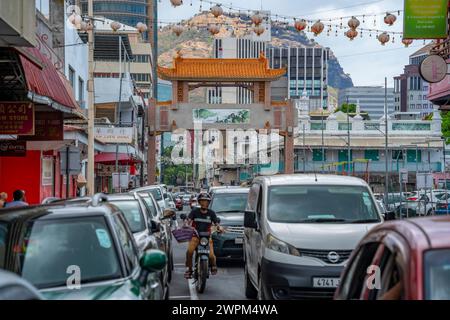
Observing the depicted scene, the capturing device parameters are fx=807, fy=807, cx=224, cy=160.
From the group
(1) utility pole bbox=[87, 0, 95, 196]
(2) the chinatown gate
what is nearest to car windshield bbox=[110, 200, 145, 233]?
(1) utility pole bbox=[87, 0, 95, 196]

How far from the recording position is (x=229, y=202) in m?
20.2

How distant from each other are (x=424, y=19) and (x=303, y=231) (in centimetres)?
1534

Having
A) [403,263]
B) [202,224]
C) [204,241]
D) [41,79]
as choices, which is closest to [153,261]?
[403,263]

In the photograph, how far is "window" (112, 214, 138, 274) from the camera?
718 cm

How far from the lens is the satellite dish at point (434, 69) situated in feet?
78.2

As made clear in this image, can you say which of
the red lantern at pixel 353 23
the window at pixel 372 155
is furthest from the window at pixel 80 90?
the window at pixel 372 155

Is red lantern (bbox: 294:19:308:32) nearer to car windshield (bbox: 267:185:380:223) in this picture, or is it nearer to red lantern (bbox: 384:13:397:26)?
red lantern (bbox: 384:13:397:26)

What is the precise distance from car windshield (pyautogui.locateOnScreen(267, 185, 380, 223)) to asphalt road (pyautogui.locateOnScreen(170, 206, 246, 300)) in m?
2.15

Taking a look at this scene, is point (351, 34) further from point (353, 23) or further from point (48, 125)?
point (48, 125)

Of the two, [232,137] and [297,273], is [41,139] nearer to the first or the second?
[297,273]

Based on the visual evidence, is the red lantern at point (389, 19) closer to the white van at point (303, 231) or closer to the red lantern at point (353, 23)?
the red lantern at point (353, 23)

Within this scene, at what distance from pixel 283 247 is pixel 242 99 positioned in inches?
7363

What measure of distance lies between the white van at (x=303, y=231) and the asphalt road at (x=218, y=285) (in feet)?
2.98

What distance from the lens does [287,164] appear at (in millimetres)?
57500
